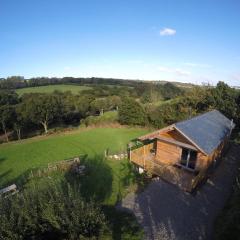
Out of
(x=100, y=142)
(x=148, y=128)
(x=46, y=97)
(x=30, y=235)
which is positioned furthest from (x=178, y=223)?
(x=46, y=97)

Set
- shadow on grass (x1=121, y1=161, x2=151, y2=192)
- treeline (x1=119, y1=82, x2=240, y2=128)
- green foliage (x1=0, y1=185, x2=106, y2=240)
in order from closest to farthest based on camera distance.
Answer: green foliage (x1=0, y1=185, x2=106, y2=240)
shadow on grass (x1=121, y1=161, x2=151, y2=192)
treeline (x1=119, y1=82, x2=240, y2=128)

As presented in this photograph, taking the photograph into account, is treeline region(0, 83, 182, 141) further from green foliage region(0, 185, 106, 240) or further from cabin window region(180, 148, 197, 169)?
green foliage region(0, 185, 106, 240)

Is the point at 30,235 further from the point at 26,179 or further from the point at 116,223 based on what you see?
the point at 26,179

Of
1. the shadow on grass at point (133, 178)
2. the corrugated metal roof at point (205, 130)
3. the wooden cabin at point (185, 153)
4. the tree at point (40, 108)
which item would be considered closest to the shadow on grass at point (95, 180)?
the shadow on grass at point (133, 178)

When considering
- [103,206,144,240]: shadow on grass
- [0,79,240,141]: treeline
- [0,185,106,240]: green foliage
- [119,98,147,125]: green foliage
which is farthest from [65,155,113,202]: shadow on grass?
[0,79,240,141]: treeline

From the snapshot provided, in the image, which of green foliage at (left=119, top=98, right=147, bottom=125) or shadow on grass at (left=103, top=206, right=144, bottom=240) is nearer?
shadow on grass at (left=103, top=206, right=144, bottom=240)

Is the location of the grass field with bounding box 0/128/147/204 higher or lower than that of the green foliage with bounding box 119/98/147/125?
lower

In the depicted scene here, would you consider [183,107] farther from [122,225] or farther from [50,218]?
[50,218]
